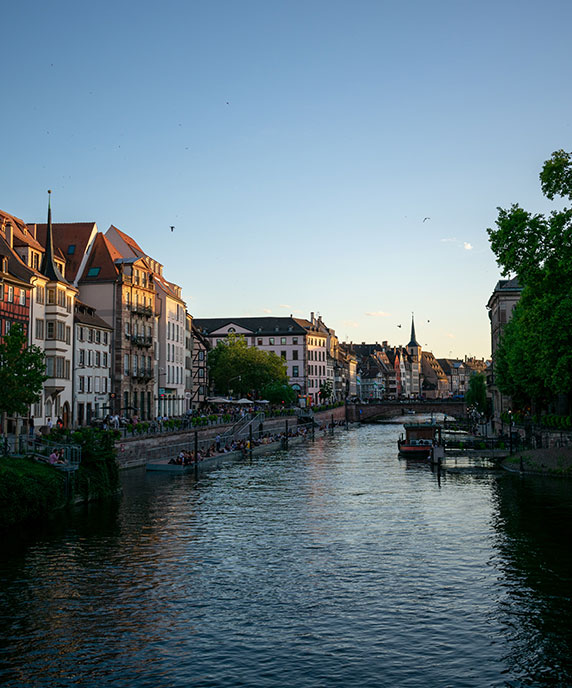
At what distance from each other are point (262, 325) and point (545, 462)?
4917 inches

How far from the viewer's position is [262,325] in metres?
180

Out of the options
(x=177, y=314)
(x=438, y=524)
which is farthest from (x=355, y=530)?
(x=177, y=314)

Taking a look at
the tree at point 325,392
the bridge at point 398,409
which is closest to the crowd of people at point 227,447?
the bridge at point 398,409

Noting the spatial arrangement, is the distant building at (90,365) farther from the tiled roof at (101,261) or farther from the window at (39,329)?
the window at (39,329)

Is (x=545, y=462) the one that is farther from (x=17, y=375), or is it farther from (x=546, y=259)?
(x=17, y=375)

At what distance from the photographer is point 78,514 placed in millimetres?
40156

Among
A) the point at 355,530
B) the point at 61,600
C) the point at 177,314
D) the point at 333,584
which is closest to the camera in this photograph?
the point at 61,600

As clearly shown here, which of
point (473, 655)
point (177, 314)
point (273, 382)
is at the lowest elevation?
point (473, 655)

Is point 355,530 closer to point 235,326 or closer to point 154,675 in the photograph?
point 154,675

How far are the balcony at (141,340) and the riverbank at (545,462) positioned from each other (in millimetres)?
41617

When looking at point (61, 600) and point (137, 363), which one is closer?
point (61, 600)

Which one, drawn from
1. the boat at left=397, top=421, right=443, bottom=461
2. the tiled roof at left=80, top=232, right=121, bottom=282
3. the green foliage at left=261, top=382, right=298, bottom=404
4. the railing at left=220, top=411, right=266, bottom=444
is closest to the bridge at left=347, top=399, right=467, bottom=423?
the green foliage at left=261, top=382, right=298, bottom=404

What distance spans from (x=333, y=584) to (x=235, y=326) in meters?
152

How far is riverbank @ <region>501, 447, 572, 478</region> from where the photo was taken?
5510 centimetres
